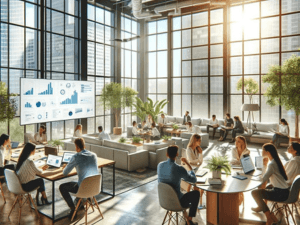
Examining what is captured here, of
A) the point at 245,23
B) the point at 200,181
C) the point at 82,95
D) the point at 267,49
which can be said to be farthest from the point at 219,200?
the point at 245,23

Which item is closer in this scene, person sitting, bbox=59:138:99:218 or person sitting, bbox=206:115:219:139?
person sitting, bbox=59:138:99:218

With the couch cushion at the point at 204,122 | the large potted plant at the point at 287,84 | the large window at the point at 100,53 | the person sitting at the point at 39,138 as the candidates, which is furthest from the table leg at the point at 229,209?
the large window at the point at 100,53

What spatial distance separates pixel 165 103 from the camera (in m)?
13.3

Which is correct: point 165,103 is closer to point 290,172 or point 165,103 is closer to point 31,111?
point 31,111

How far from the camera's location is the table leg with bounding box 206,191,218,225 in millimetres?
3781

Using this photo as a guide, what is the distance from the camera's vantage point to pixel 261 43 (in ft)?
37.1

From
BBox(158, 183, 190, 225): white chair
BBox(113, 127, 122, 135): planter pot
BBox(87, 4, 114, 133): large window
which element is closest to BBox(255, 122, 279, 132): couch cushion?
Answer: BBox(113, 127, 122, 135): planter pot

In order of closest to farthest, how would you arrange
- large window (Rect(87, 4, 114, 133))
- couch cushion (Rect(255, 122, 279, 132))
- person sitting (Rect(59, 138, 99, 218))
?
person sitting (Rect(59, 138, 99, 218)) < couch cushion (Rect(255, 122, 279, 132)) < large window (Rect(87, 4, 114, 133))

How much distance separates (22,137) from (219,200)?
791 centimetres

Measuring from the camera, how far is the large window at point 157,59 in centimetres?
1423

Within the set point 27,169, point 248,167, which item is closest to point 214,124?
point 248,167

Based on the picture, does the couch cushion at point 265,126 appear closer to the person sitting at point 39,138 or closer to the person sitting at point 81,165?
the person sitting at point 39,138

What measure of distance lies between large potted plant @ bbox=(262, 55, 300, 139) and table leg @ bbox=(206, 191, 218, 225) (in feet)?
22.5

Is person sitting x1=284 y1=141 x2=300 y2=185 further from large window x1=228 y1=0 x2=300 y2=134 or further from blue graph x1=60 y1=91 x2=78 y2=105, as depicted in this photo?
large window x1=228 y1=0 x2=300 y2=134
